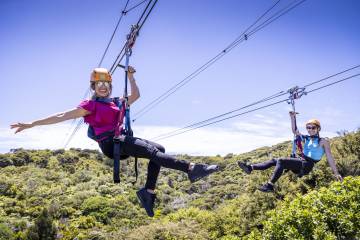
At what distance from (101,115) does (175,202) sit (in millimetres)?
58341

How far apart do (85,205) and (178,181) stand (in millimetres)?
26979

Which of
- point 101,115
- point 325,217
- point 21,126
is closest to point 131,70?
point 101,115

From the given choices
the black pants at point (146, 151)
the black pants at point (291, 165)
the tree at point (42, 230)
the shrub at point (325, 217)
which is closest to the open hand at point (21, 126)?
the black pants at point (146, 151)

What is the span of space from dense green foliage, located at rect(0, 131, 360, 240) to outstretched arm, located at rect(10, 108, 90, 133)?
11624 millimetres

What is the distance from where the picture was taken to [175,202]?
60406 millimetres

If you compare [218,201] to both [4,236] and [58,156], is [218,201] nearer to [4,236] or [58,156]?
[4,236]

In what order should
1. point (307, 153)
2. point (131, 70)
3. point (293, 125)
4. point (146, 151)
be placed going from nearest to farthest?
point (146, 151)
point (131, 70)
point (293, 125)
point (307, 153)

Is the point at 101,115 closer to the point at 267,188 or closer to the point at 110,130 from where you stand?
the point at 110,130

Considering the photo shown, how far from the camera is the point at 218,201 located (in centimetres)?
5172

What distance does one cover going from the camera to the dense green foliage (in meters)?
13.6

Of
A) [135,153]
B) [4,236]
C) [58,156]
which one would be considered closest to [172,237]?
[4,236]

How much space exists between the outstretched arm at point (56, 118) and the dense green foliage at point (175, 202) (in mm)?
11624

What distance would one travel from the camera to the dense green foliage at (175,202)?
44.7ft

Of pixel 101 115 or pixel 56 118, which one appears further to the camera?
pixel 101 115
